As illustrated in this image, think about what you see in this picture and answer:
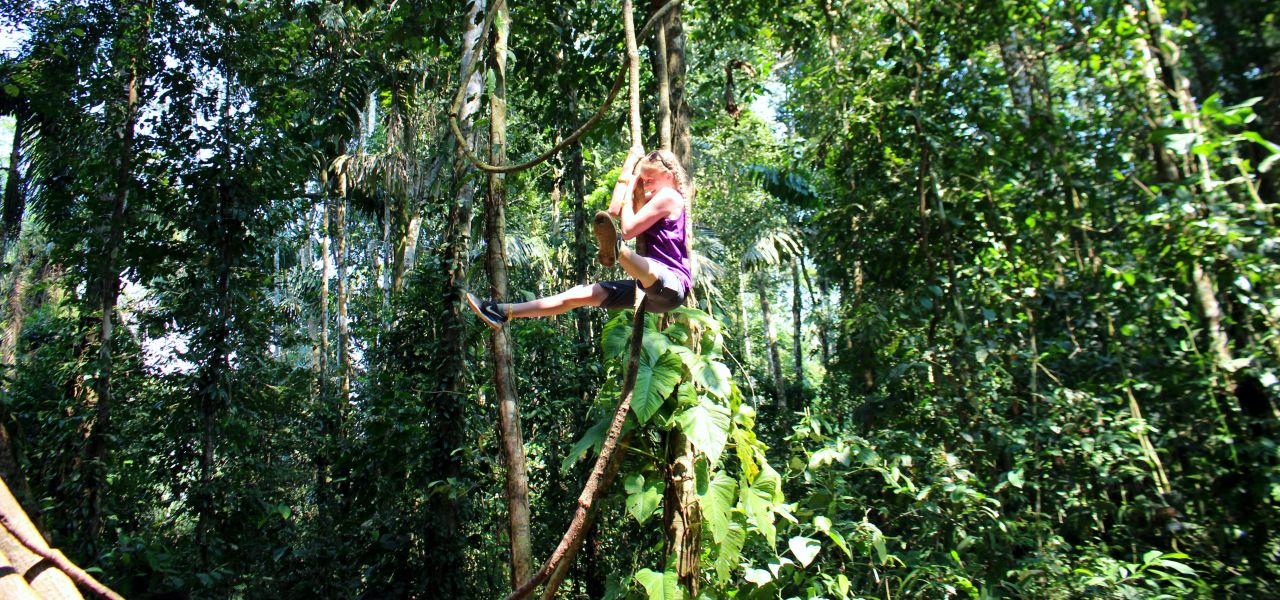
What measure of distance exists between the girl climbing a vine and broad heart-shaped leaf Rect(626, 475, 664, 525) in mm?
813

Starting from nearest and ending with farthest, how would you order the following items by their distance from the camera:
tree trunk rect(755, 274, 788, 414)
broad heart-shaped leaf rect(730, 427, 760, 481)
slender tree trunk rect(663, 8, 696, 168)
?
broad heart-shaped leaf rect(730, 427, 760, 481), slender tree trunk rect(663, 8, 696, 168), tree trunk rect(755, 274, 788, 414)

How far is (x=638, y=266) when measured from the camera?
3100 mm

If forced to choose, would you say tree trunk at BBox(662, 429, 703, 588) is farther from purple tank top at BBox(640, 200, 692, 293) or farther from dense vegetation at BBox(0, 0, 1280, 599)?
purple tank top at BBox(640, 200, 692, 293)

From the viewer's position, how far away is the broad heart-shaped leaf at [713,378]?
134 inches

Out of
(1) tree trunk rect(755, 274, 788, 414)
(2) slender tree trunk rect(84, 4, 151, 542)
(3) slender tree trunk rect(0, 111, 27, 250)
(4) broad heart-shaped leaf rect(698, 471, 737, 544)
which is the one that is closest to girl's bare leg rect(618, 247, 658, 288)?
(4) broad heart-shaped leaf rect(698, 471, 737, 544)

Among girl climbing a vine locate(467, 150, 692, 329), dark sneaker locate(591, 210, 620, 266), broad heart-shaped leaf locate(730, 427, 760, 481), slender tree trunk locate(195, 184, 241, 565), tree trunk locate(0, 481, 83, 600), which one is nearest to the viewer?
tree trunk locate(0, 481, 83, 600)

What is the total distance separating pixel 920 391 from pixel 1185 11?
11.0 feet

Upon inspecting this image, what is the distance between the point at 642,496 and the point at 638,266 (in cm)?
108

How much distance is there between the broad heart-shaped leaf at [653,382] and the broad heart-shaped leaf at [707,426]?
139 mm

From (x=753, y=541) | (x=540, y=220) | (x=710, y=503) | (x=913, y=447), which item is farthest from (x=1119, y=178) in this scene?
(x=540, y=220)

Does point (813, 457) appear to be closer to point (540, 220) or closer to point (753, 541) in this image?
point (753, 541)

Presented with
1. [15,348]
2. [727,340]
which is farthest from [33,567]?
[15,348]

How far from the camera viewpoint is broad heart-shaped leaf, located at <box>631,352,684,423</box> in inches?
126

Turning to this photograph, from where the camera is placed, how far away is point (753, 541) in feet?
13.9
